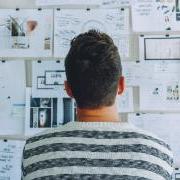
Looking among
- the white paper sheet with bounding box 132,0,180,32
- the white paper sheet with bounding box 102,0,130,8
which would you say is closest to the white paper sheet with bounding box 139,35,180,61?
the white paper sheet with bounding box 132,0,180,32

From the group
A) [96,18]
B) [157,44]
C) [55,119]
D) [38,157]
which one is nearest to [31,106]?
[55,119]

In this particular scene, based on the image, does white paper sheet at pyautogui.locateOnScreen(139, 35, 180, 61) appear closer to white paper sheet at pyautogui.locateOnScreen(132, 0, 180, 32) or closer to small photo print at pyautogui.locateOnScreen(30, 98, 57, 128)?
white paper sheet at pyautogui.locateOnScreen(132, 0, 180, 32)

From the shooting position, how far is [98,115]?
969mm

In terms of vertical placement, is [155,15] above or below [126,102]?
above

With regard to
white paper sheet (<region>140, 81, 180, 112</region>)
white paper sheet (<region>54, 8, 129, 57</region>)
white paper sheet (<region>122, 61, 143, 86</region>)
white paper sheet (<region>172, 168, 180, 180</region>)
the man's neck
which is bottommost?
white paper sheet (<region>172, 168, 180, 180</region>)

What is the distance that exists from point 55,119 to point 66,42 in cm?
36

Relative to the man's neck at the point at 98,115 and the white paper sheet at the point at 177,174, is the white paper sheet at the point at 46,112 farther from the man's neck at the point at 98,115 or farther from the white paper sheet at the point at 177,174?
the man's neck at the point at 98,115

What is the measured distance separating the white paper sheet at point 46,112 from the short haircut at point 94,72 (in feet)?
2.99

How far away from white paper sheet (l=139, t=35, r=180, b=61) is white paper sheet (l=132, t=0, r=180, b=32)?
1.6 inches

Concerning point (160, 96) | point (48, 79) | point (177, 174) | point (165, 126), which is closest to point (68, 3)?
point (48, 79)

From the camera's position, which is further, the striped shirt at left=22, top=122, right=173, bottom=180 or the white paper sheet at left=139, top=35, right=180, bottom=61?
the white paper sheet at left=139, top=35, right=180, bottom=61

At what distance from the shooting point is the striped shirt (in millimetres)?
901

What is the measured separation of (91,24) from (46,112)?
1.50 feet

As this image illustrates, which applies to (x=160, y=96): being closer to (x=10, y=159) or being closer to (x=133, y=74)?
(x=133, y=74)
